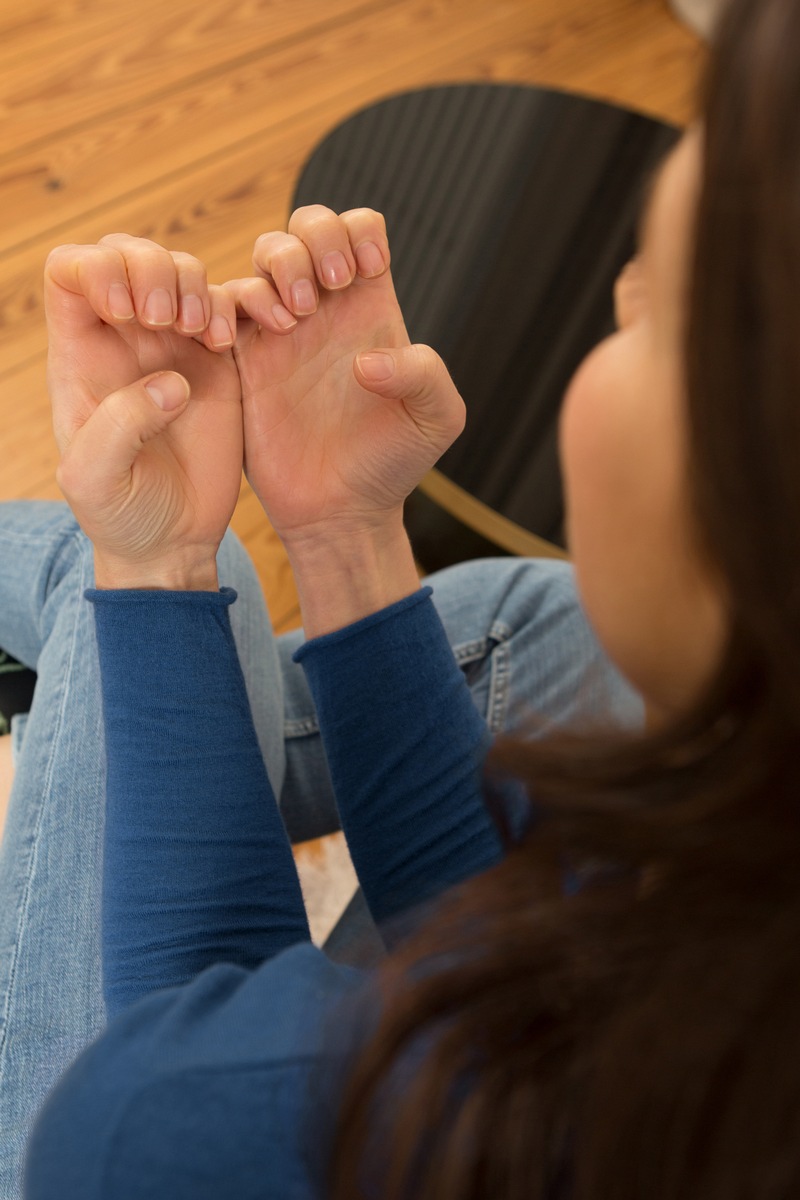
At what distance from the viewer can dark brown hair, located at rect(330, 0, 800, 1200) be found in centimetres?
30

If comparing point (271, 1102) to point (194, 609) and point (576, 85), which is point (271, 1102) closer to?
point (194, 609)

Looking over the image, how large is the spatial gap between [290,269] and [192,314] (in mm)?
78

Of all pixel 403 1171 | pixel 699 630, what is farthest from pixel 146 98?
pixel 403 1171

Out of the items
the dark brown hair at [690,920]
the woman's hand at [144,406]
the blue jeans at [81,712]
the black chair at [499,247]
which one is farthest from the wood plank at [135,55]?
the dark brown hair at [690,920]

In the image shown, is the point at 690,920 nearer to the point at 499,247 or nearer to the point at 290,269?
the point at 290,269

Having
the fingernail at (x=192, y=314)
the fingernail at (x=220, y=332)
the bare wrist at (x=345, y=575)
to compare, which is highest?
the fingernail at (x=192, y=314)

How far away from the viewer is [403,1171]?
38cm

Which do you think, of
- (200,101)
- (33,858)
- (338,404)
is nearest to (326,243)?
(338,404)

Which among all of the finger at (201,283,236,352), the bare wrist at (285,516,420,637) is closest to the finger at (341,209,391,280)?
the finger at (201,283,236,352)

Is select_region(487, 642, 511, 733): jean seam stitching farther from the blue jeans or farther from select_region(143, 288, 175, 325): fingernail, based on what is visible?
select_region(143, 288, 175, 325): fingernail

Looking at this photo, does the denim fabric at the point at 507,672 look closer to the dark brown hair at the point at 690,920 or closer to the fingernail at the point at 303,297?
the fingernail at the point at 303,297

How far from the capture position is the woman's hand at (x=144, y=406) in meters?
0.64

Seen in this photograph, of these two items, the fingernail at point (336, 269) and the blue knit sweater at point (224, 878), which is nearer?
the blue knit sweater at point (224, 878)

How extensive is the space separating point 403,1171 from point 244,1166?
95 millimetres
